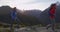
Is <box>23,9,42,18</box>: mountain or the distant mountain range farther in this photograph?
<box>23,9,42,18</box>: mountain

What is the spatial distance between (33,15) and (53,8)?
3367 cm

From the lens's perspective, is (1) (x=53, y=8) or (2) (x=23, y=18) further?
(2) (x=23, y=18)

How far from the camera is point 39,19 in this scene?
49.7 metres

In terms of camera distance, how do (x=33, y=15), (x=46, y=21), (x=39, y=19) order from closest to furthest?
(x=46, y=21) < (x=39, y=19) < (x=33, y=15)

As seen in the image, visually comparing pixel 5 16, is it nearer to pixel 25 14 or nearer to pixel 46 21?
pixel 25 14

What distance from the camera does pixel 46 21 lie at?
45000 millimetres

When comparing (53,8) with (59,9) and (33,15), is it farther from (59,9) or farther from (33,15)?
(33,15)

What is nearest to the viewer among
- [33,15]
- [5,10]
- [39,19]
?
[39,19]

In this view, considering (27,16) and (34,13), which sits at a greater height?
(34,13)

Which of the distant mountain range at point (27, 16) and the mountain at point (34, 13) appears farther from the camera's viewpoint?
the mountain at point (34, 13)

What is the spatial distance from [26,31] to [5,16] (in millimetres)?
25763

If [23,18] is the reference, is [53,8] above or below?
above

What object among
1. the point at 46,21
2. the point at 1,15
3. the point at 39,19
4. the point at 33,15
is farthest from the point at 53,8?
the point at 1,15

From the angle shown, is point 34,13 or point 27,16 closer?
point 34,13
